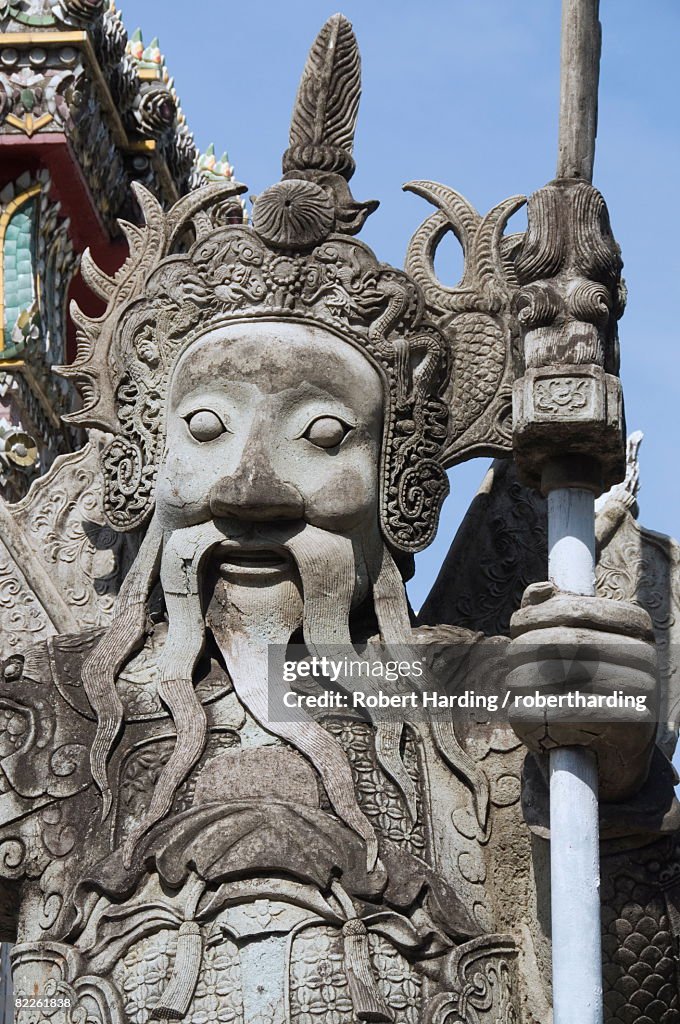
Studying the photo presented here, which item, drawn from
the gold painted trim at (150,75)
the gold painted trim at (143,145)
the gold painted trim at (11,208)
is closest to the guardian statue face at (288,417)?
the gold painted trim at (11,208)

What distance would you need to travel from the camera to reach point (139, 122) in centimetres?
1515

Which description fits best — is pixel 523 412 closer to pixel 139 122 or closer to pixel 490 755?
pixel 490 755

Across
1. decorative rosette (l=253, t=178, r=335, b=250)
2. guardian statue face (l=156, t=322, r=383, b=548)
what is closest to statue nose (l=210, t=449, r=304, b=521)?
guardian statue face (l=156, t=322, r=383, b=548)

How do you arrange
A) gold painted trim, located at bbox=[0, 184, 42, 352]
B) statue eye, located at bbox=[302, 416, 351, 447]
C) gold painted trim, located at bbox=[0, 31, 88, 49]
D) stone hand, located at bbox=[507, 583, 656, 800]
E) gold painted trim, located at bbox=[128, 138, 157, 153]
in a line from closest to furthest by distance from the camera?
1. stone hand, located at bbox=[507, 583, 656, 800]
2. statue eye, located at bbox=[302, 416, 351, 447]
3. gold painted trim, located at bbox=[0, 31, 88, 49]
4. gold painted trim, located at bbox=[0, 184, 42, 352]
5. gold painted trim, located at bbox=[128, 138, 157, 153]

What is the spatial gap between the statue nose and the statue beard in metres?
0.10

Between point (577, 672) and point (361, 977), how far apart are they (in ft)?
4.30

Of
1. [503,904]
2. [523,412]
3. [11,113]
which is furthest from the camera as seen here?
[11,113]

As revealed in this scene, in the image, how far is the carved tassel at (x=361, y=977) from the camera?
8.85m

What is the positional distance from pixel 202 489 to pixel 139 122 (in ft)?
19.4

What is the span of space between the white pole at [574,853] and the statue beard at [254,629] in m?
0.93

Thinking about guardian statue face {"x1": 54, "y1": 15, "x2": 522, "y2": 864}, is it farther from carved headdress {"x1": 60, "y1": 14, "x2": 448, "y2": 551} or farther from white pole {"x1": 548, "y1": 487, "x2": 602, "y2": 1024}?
white pole {"x1": 548, "y1": 487, "x2": 602, "y2": 1024}

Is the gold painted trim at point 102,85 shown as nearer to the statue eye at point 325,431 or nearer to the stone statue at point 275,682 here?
the stone statue at point 275,682

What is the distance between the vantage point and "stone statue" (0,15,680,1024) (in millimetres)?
9008

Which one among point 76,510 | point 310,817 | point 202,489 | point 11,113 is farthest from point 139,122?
point 310,817
